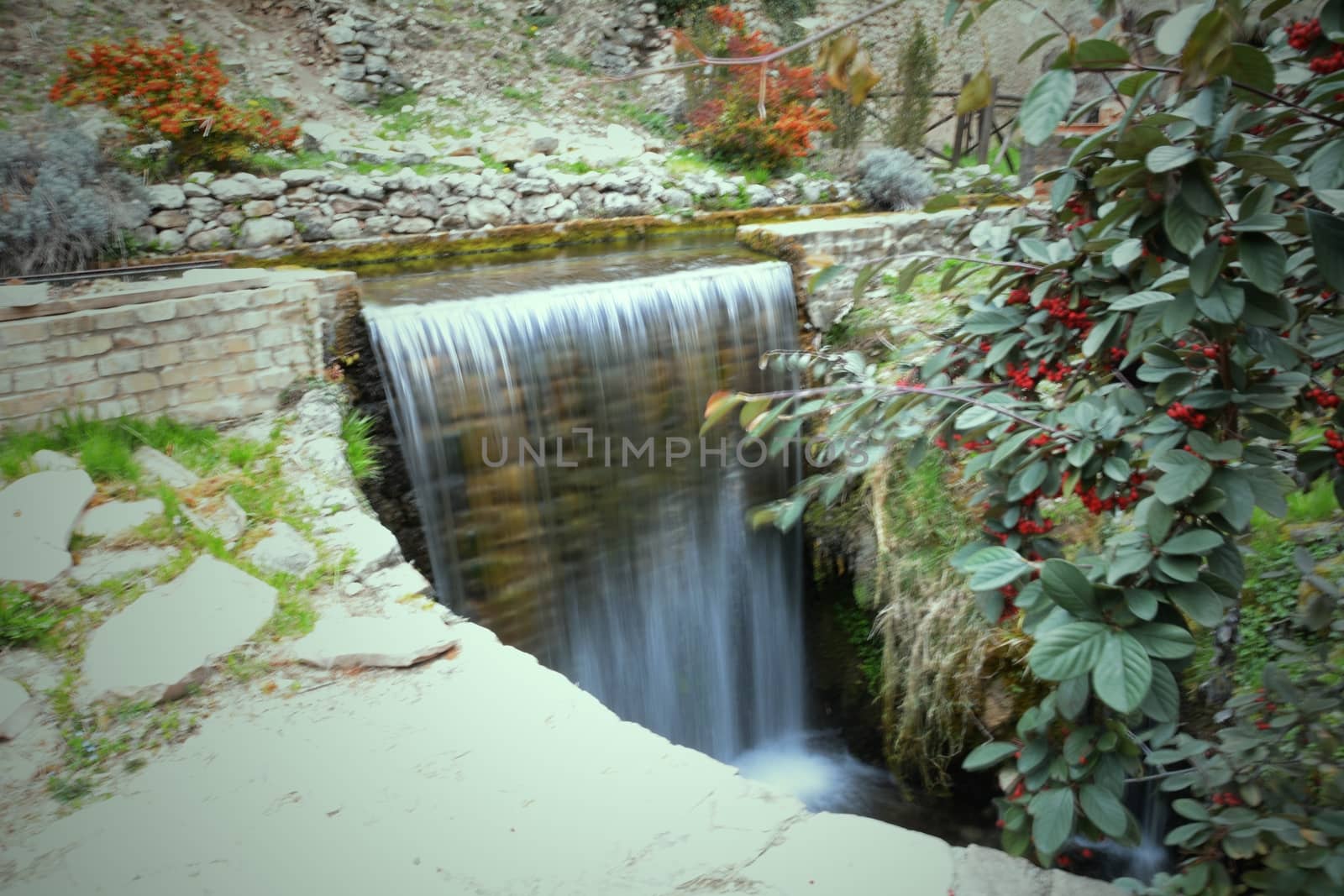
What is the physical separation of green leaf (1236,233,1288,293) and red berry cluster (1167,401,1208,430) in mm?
227

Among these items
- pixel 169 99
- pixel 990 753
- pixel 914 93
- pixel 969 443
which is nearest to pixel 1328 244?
pixel 969 443

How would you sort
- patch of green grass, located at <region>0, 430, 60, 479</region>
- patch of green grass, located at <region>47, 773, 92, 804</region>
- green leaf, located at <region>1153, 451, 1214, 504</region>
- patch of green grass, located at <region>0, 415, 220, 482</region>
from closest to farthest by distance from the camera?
green leaf, located at <region>1153, 451, 1214, 504</region>
patch of green grass, located at <region>47, 773, 92, 804</region>
patch of green grass, located at <region>0, 430, 60, 479</region>
patch of green grass, located at <region>0, 415, 220, 482</region>

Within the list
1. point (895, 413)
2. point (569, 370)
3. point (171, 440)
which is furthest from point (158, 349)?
point (895, 413)

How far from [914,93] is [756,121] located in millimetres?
2459

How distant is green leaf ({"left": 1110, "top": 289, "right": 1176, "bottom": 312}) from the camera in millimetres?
1252

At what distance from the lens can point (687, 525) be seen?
494 centimetres

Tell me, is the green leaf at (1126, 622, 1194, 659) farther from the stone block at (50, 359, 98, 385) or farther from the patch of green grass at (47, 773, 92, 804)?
the stone block at (50, 359, 98, 385)

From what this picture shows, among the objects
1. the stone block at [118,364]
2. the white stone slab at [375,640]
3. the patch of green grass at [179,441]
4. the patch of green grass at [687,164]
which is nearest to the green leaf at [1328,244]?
the white stone slab at [375,640]

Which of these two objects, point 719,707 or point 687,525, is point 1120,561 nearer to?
point 687,525

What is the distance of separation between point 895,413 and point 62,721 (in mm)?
2489

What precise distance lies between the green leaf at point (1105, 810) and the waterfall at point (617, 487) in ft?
10.9

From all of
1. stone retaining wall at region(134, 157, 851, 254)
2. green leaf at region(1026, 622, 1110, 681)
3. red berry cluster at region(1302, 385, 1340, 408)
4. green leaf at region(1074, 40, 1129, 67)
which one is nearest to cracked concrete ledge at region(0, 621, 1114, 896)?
green leaf at region(1026, 622, 1110, 681)

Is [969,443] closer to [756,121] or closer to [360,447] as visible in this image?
[360,447]

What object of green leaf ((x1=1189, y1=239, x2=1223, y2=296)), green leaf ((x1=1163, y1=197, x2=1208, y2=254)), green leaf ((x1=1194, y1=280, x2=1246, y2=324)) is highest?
green leaf ((x1=1163, y1=197, x2=1208, y2=254))
